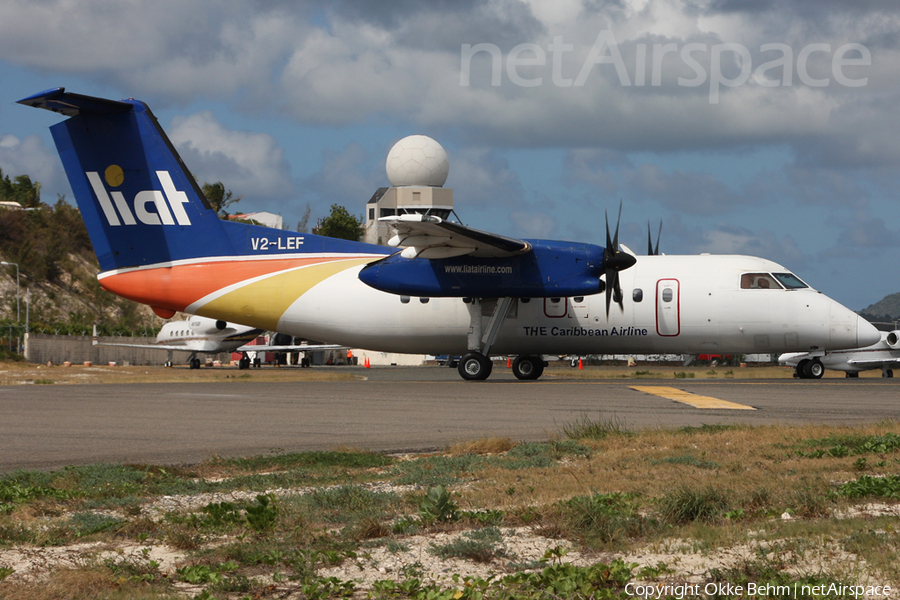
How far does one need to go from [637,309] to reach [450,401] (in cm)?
940

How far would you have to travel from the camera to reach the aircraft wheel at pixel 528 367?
27578 millimetres

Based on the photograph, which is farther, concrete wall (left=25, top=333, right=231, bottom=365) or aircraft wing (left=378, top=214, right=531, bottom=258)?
concrete wall (left=25, top=333, right=231, bottom=365)

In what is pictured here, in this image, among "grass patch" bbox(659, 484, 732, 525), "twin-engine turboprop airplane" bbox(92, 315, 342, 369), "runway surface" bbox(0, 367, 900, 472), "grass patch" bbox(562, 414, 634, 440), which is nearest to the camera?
"grass patch" bbox(659, 484, 732, 525)

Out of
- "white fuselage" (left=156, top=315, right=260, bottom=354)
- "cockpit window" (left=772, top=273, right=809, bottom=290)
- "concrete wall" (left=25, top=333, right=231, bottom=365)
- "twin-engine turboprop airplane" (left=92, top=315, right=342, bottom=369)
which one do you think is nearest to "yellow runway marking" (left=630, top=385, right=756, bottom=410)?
"cockpit window" (left=772, top=273, right=809, bottom=290)

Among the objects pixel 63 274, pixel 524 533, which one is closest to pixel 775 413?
pixel 524 533

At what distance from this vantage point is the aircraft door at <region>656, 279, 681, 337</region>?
25.0 metres

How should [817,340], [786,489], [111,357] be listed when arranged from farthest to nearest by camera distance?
[111,357] → [817,340] → [786,489]

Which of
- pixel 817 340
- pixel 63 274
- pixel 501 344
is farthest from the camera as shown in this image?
pixel 63 274

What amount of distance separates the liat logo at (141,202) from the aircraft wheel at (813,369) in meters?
21.3

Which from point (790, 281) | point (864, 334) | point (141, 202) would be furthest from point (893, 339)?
point (141, 202)

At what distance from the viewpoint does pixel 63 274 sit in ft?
255

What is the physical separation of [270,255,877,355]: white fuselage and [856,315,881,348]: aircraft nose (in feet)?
0.10

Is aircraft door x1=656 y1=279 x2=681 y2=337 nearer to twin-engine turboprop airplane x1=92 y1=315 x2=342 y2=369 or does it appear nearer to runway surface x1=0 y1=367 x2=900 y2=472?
runway surface x1=0 y1=367 x2=900 y2=472

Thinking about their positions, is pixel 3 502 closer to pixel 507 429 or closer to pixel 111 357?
pixel 507 429
